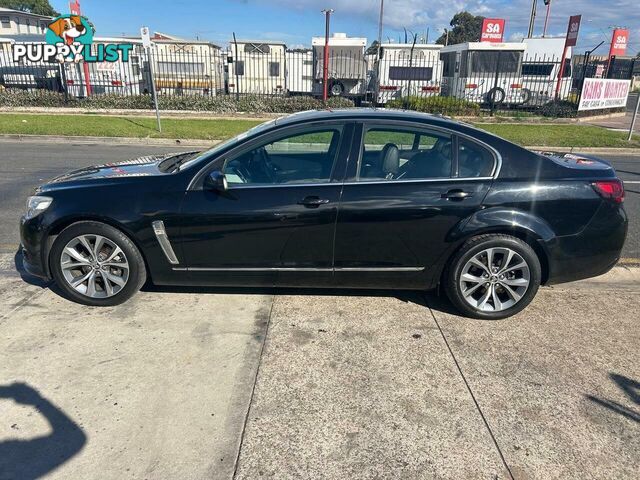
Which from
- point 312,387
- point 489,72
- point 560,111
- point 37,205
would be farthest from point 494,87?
point 312,387

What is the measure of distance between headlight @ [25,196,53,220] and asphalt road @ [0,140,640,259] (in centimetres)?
158

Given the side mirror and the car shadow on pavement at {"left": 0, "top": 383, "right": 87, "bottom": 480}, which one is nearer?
the car shadow on pavement at {"left": 0, "top": 383, "right": 87, "bottom": 480}

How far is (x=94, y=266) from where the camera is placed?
3668mm

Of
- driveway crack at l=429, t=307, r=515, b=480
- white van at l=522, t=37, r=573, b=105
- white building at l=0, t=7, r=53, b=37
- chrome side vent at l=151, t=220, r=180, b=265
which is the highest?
white building at l=0, t=7, r=53, b=37

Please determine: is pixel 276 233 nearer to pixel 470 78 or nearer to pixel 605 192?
pixel 605 192

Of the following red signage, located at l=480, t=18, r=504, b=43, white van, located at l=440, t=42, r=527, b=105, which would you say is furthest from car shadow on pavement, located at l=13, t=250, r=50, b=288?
red signage, located at l=480, t=18, r=504, b=43

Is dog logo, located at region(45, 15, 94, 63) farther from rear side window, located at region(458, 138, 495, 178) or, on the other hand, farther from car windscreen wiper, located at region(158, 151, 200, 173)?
rear side window, located at region(458, 138, 495, 178)

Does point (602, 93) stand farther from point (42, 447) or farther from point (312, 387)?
point (42, 447)

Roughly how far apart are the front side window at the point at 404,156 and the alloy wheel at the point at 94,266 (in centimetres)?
196

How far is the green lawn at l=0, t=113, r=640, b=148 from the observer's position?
13.1m

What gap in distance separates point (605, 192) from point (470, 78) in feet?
62.7

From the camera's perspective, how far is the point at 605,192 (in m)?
3.61

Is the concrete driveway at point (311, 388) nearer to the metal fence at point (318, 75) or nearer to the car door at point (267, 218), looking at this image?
the car door at point (267, 218)

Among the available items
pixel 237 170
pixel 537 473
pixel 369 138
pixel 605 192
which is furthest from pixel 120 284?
pixel 605 192
